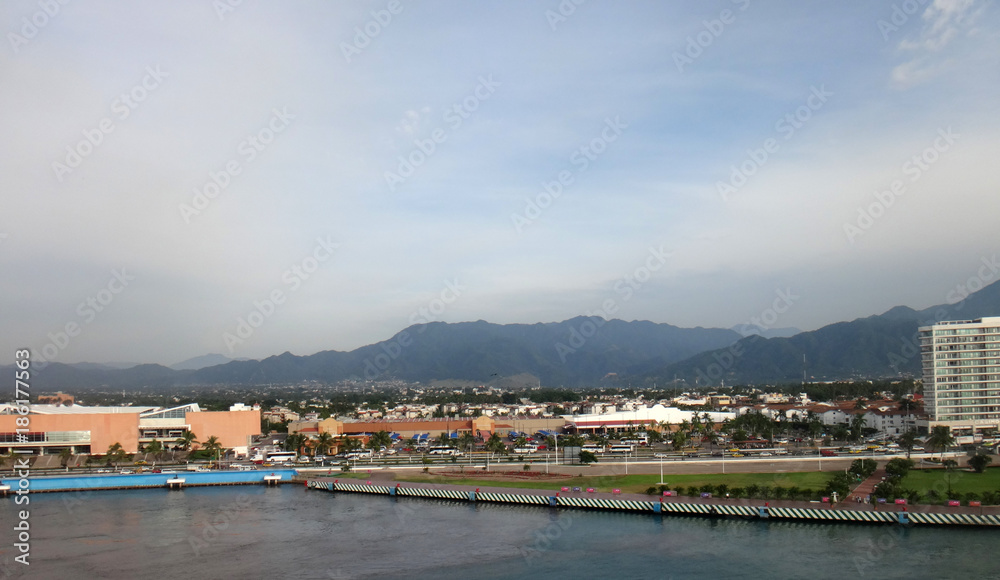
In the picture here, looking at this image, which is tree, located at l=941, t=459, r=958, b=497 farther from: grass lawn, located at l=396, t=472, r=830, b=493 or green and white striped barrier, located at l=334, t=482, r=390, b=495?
green and white striped barrier, located at l=334, t=482, r=390, b=495

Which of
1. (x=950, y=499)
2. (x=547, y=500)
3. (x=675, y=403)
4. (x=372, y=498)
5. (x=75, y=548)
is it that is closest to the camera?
(x=75, y=548)

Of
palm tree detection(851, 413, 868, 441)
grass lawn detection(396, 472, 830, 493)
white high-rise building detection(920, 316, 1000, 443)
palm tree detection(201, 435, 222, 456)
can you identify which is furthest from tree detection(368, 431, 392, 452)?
white high-rise building detection(920, 316, 1000, 443)

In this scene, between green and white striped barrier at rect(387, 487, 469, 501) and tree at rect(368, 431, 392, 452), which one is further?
tree at rect(368, 431, 392, 452)

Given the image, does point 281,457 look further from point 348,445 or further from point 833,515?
point 833,515

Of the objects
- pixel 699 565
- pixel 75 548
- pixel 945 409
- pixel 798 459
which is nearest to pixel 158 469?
pixel 75 548

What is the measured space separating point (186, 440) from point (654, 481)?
73.8 feet

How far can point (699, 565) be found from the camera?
53.6ft

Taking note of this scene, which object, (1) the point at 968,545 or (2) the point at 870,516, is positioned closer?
(1) the point at 968,545

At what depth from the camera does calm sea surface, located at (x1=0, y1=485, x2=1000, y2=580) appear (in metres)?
16.0

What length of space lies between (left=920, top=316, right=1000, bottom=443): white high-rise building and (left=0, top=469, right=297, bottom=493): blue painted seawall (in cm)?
3387

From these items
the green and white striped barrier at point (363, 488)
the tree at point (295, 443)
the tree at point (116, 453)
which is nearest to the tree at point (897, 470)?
the green and white striped barrier at point (363, 488)

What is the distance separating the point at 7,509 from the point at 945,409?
43.2m

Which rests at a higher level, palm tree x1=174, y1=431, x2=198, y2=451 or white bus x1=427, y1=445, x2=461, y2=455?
palm tree x1=174, y1=431, x2=198, y2=451

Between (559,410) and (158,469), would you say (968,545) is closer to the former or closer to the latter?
(158,469)
